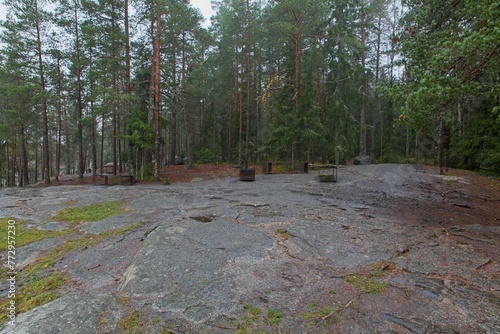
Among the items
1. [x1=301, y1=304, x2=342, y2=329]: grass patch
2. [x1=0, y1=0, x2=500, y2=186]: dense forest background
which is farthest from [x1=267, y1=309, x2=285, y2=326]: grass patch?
[x1=0, y1=0, x2=500, y2=186]: dense forest background

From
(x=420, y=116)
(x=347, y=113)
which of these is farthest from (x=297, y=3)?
(x=420, y=116)

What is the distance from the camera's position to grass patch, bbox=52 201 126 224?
22.2ft

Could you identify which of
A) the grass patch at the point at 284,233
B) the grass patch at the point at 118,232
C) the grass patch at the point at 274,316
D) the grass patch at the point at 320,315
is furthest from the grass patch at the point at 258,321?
the grass patch at the point at 118,232

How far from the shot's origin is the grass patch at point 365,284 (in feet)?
9.75

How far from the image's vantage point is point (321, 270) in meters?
3.52

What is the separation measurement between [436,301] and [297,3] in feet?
51.3

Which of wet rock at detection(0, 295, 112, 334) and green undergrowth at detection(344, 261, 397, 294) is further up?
green undergrowth at detection(344, 261, 397, 294)

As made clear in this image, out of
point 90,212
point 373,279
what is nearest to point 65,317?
point 373,279

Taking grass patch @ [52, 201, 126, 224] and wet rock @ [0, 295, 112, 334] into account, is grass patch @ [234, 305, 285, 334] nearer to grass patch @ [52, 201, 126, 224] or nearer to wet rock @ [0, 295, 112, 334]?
wet rock @ [0, 295, 112, 334]

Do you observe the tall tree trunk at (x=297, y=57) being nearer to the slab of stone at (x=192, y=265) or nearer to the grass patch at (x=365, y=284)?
the slab of stone at (x=192, y=265)

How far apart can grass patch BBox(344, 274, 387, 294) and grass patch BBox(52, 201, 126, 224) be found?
19.7ft

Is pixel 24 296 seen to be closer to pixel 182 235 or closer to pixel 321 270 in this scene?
pixel 182 235

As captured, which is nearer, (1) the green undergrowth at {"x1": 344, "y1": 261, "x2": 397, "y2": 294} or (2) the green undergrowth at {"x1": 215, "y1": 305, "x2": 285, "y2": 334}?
(2) the green undergrowth at {"x1": 215, "y1": 305, "x2": 285, "y2": 334}

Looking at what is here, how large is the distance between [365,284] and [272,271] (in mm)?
1109
